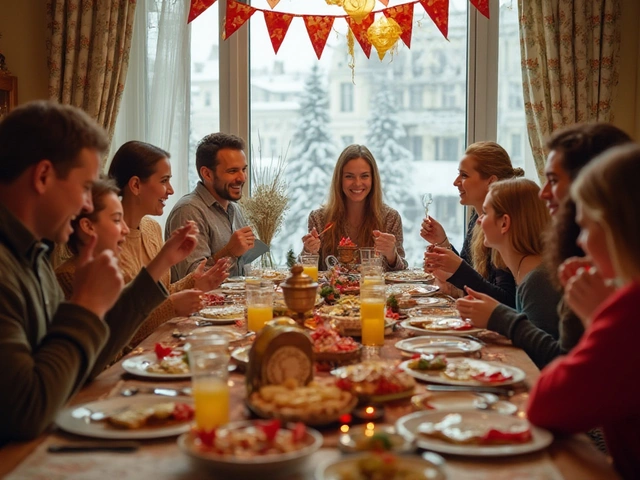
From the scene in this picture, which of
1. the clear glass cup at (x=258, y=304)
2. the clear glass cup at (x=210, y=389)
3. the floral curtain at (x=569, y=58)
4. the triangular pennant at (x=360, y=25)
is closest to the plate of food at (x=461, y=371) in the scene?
the clear glass cup at (x=210, y=389)

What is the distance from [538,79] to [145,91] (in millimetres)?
2609

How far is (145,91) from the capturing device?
205 inches

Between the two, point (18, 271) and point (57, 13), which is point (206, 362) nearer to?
point (18, 271)

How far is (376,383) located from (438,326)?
94 centimetres

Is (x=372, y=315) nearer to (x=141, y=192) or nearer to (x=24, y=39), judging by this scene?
(x=141, y=192)

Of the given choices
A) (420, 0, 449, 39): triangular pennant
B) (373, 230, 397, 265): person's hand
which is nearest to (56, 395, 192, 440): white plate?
(373, 230, 397, 265): person's hand

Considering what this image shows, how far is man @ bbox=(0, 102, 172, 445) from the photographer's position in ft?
4.82

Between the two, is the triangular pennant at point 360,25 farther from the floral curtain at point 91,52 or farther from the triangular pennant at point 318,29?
the floral curtain at point 91,52

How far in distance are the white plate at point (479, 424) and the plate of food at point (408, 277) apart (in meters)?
2.50

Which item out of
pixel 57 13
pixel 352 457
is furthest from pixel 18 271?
pixel 57 13

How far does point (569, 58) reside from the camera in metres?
4.83

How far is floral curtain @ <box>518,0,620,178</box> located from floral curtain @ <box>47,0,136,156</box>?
2.59 m

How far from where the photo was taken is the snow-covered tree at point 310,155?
17.9 ft

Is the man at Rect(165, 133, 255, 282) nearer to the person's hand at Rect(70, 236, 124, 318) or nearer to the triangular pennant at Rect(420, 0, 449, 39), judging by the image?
the triangular pennant at Rect(420, 0, 449, 39)
